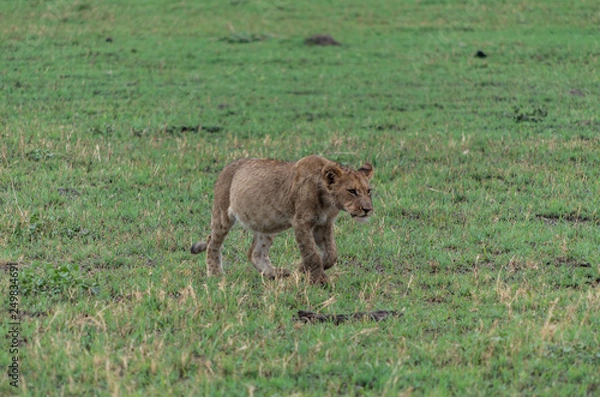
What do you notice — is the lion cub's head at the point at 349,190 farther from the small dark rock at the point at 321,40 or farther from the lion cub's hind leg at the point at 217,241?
the small dark rock at the point at 321,40

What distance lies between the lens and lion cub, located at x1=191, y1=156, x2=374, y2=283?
8.91 meters

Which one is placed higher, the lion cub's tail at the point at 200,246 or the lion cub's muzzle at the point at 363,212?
the lion cub's muzzle at the point at 363,212

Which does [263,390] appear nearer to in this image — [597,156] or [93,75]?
[597,156]

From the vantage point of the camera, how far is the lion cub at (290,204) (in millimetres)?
8906

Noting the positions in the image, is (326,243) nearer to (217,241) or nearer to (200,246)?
(217,241)

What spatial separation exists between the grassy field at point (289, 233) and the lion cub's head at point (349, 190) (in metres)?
0.75

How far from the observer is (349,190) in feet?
28.9

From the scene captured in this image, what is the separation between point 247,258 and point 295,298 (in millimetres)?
1745

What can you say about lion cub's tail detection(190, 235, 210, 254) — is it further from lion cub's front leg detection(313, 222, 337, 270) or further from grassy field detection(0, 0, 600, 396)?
lion cub's front leg detection(313, 222, 337, 270)

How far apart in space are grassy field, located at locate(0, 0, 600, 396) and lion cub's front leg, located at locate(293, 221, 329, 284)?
0.52 feet

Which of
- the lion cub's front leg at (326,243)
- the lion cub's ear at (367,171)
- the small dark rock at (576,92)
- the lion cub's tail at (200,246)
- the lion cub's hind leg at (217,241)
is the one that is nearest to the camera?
the lion cub's ear at (367,171)

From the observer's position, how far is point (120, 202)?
1195cm

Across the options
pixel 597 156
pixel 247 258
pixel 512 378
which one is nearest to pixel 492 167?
pixel 597 156

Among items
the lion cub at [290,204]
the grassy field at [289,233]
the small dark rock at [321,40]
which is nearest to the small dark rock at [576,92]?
the grassy field at [289,233]
